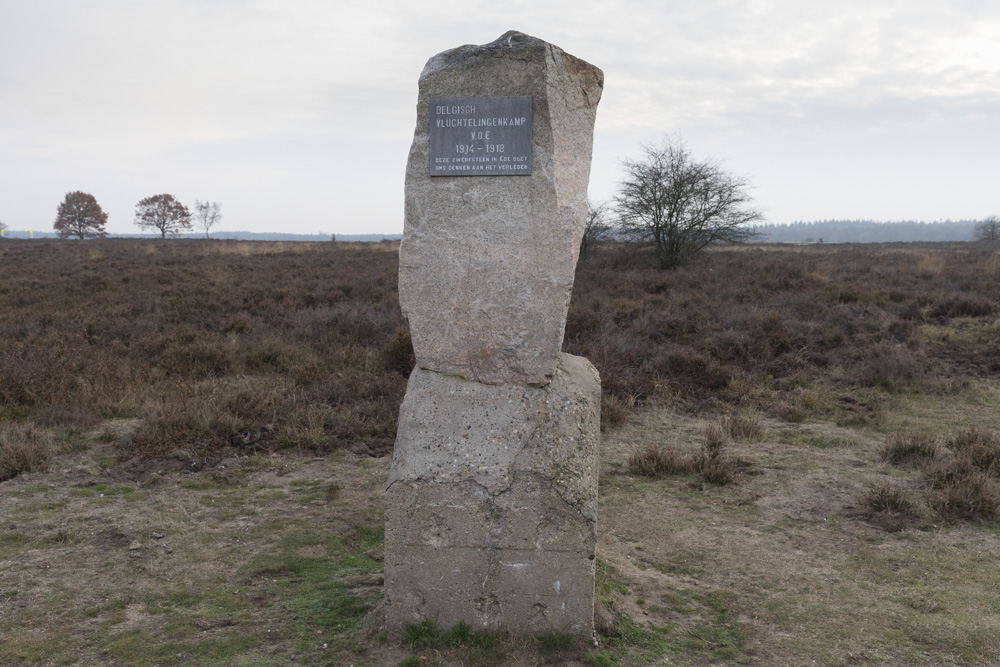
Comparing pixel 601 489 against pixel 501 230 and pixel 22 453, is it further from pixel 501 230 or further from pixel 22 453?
pixel 22 453

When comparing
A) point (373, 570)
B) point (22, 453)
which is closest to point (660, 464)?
point (373, 570)

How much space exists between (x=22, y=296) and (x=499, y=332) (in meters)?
14.4

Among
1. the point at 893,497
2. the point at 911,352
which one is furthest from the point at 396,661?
the point at 911,352

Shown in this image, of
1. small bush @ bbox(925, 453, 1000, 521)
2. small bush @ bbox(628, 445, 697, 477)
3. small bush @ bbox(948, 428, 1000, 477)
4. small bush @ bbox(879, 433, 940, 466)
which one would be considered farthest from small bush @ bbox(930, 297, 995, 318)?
small bush @ bbox(628, 445, 697, 477)

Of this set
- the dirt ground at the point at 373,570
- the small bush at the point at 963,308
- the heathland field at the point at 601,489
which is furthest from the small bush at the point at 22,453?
the small bush at the point at 963,308

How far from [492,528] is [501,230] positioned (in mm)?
1579

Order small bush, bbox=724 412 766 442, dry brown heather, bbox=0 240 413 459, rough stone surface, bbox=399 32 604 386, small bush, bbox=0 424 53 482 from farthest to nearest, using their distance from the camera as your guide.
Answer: small bush, bbox=724 412 766 442 → dry brown heather, bbox=0 240 413 459 → small bush, bbox=0 424 53 482 → rough stone surface, bbox=399 32 604 386

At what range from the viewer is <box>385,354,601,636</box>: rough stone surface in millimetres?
3498

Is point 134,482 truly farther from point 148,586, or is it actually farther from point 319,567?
point 319,567

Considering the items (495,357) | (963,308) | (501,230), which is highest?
(501,230)

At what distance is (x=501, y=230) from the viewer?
3.64m

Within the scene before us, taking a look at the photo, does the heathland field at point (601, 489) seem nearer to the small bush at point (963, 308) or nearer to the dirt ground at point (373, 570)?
the dirt ground at point (373, 570)

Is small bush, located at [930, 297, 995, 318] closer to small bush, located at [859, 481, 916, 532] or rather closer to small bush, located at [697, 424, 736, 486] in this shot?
small bush, located at [697, 424, 736, 486]

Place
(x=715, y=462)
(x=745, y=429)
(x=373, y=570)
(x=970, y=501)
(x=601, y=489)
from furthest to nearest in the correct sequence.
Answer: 1. (x=745, y=429)
2. (x=715, y=462)
3. (x=601, y=489)
4. (x=970, y=501)
5. (x=373, y=570)
